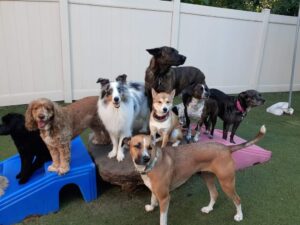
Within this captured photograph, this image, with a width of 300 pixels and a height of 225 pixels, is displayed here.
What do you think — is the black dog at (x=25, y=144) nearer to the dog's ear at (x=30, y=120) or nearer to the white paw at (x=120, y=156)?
the dog's ear at (x=30, y=120)

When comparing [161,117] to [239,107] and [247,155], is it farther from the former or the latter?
[247,155]

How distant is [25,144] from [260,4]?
35.6 feet

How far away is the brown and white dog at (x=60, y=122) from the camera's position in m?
2.97

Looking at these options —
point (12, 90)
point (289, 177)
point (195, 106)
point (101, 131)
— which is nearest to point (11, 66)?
point (12, 90)

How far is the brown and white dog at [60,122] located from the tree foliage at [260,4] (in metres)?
7.42

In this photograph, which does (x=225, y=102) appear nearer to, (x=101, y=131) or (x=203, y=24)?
(x=101, y=131)

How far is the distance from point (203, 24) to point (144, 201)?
614 cm

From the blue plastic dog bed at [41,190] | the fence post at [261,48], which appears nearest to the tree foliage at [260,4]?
the fence post at [261,48]

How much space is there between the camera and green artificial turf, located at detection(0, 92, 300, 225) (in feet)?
10.7

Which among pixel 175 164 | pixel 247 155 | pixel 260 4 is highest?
pixel 260 4

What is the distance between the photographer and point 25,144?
3295 millimetres

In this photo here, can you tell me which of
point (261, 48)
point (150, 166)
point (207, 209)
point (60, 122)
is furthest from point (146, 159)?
point (261, 48)

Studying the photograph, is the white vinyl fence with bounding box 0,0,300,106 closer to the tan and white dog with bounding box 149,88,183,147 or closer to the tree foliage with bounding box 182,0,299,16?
the tree foliage with bounding box 182,0,299,16

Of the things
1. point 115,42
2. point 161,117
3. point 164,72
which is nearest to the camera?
point 161,117
